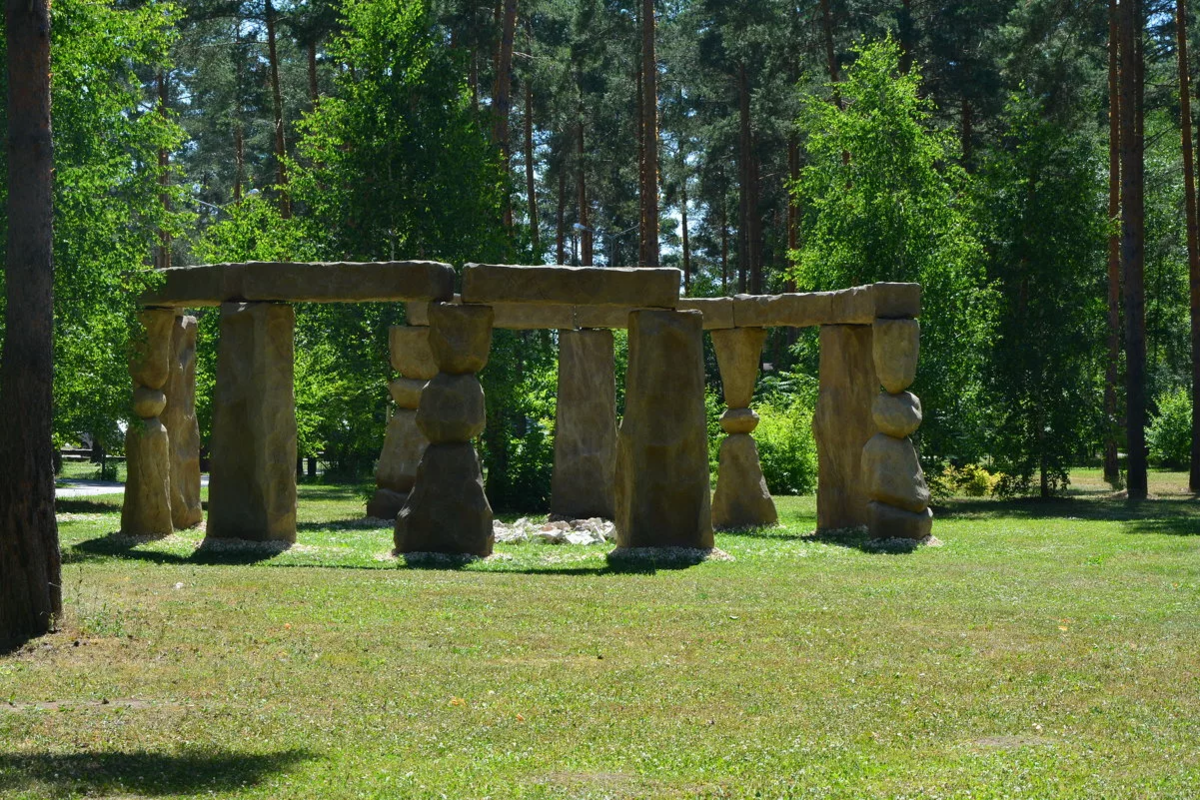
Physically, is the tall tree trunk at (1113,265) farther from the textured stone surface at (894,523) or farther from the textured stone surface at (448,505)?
the textured stone surface at (448,505)

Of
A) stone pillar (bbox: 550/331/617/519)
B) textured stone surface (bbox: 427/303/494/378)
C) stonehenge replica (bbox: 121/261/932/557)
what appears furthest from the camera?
stone pillar (bbox: 550/331/617/519)

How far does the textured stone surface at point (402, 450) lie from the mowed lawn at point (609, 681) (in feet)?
20.0

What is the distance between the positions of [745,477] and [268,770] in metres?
13.9

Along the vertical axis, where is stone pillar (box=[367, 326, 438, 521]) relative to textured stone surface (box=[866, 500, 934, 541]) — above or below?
above

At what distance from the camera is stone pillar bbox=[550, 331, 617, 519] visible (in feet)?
73.8

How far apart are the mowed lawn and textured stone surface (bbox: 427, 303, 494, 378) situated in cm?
223

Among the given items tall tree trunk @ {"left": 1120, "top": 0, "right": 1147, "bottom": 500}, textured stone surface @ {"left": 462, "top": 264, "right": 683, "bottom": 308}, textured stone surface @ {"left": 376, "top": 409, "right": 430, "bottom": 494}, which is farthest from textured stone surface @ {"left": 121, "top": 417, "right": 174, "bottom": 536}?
tall tree trunk @ {"left": 1120, "top": 0, "right": 1147, "bottom": 500}

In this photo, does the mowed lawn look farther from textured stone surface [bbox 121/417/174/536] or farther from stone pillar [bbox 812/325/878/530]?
stone pillar [bbox 812/325/878/530]

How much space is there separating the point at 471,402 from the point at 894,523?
18.4ft

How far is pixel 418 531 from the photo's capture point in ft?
52.4

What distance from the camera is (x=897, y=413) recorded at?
17.7m

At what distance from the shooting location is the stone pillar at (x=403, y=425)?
841 inches

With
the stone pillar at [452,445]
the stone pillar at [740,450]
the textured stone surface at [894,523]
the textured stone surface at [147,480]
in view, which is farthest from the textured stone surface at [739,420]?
the textured stone surface at [147,480]

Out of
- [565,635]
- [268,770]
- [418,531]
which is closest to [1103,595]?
[565,635]
